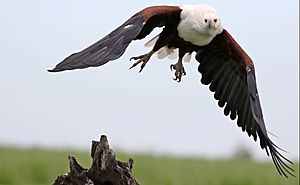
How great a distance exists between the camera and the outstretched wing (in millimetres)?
5723

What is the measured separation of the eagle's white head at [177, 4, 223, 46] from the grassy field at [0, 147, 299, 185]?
19.4 feet

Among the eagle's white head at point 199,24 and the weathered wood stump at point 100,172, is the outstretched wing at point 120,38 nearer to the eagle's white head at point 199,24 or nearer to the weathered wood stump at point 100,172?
the eagle's white head at point 199,24

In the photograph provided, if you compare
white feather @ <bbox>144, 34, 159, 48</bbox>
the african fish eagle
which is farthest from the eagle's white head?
white feather @ <bbox>144, 34, 159, 48</bbox>

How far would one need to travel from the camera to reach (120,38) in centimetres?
626

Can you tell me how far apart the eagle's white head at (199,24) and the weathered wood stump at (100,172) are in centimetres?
151

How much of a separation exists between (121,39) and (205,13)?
1.00m

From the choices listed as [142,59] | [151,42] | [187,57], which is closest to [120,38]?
[142,59]

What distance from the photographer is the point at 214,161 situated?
681 inches

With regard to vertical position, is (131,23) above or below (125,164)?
above

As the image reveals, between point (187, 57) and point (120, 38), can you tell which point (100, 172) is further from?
point (187, 57)

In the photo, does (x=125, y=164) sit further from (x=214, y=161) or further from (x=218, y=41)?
(x=214, y=161)

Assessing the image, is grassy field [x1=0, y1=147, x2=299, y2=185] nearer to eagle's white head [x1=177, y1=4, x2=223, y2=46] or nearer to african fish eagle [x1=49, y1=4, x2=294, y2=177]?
african fish eagle [x1=49, y1=4, x2=294, y2=177]

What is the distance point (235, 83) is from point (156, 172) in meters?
6.36

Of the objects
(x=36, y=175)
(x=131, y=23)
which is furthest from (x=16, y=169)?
(x=131, y=23)
